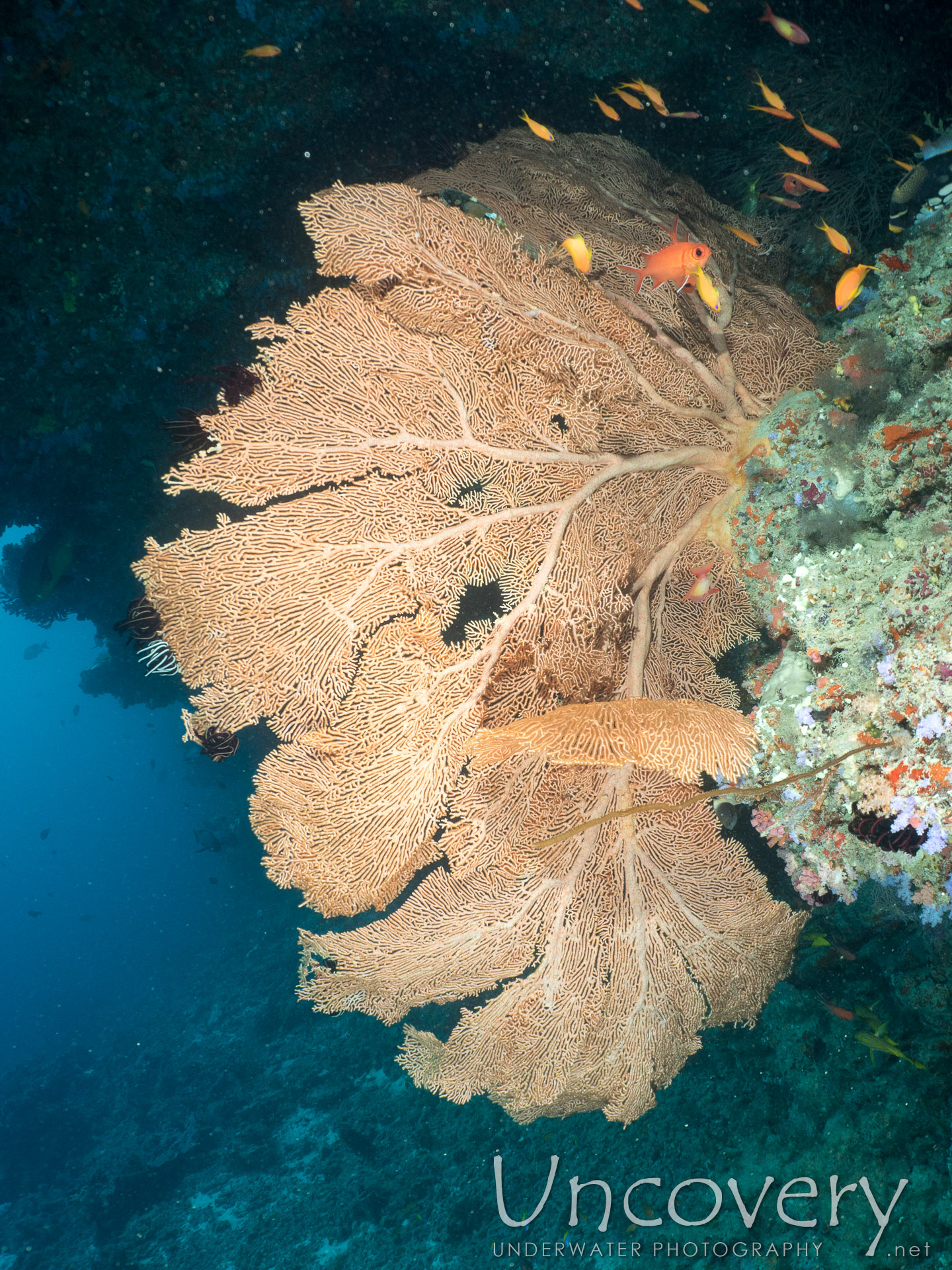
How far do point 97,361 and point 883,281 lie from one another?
6.62m

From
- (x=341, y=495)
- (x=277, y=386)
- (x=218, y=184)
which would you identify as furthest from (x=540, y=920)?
(x=218, y=184)

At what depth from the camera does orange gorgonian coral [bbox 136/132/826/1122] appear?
310cm

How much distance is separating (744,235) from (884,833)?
377 centimetres

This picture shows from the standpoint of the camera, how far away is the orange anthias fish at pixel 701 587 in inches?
142

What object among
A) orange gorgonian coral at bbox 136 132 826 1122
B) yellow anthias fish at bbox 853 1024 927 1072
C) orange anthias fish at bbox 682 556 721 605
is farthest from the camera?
orange anthias fish at bbox 682 556 721 605

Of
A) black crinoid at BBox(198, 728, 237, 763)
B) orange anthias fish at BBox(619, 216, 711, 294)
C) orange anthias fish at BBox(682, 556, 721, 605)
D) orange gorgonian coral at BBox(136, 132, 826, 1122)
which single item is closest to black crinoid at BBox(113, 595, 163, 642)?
black crinoid at BBox(198, 728, 237, 763)

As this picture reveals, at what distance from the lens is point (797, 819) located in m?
3.40

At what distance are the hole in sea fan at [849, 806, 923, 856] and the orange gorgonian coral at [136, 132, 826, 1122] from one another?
88cm

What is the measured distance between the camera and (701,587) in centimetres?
361

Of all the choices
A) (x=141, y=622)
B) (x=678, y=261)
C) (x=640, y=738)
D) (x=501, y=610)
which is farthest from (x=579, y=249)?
(x=141, y=622)

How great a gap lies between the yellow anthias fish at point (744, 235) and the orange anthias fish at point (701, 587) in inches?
85.0

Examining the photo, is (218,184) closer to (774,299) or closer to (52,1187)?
(774,299)

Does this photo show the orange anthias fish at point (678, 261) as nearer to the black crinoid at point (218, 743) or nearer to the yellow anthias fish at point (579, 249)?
the yellow anthias fish at point (579, 249)

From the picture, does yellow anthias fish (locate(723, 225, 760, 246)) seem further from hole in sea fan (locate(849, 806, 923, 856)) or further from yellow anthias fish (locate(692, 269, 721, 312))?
hole in sea fan (locate(849, 806, 923, 856))
